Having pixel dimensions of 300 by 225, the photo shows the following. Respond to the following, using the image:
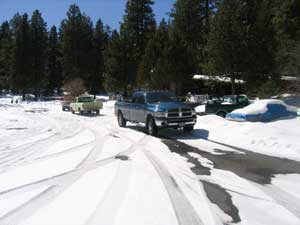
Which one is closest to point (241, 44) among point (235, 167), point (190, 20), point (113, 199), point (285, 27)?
point (285, 27)

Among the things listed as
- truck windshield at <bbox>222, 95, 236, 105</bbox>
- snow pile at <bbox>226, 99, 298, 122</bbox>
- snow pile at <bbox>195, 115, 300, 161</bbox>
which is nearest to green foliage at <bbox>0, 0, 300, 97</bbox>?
truck windshield at <bbox>222, 95, 236, 105</bbox>

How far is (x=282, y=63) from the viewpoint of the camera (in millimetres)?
28172

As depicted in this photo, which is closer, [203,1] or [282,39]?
[282,39]

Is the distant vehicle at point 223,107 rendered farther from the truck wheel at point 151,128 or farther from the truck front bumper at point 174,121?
the truck wheel at point 151,128

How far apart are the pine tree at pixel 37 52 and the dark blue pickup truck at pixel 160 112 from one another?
5387cm

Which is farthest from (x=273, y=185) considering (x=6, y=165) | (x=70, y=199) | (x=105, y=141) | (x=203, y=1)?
(x=203, y=1)

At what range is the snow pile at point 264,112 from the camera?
55.2ft

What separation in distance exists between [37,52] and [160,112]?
58594 millimetres

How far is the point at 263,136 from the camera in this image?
1295 centimetres

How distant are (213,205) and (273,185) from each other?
193cm

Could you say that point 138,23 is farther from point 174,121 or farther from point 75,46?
point 174,121

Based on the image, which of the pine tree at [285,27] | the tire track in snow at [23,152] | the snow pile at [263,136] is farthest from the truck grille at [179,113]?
the pine tree at [285,27]

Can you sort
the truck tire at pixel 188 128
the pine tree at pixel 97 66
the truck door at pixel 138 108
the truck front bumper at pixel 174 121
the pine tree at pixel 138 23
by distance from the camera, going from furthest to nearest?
the pine tree at pixel 97 66 < the pine tree at pixel 138 23 < the truck door at pixel 138 108 < the truck tire at pixel 188 128 < the truck front bumper at pixel 174 121

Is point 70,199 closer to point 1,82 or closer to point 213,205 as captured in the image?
point 213,205
